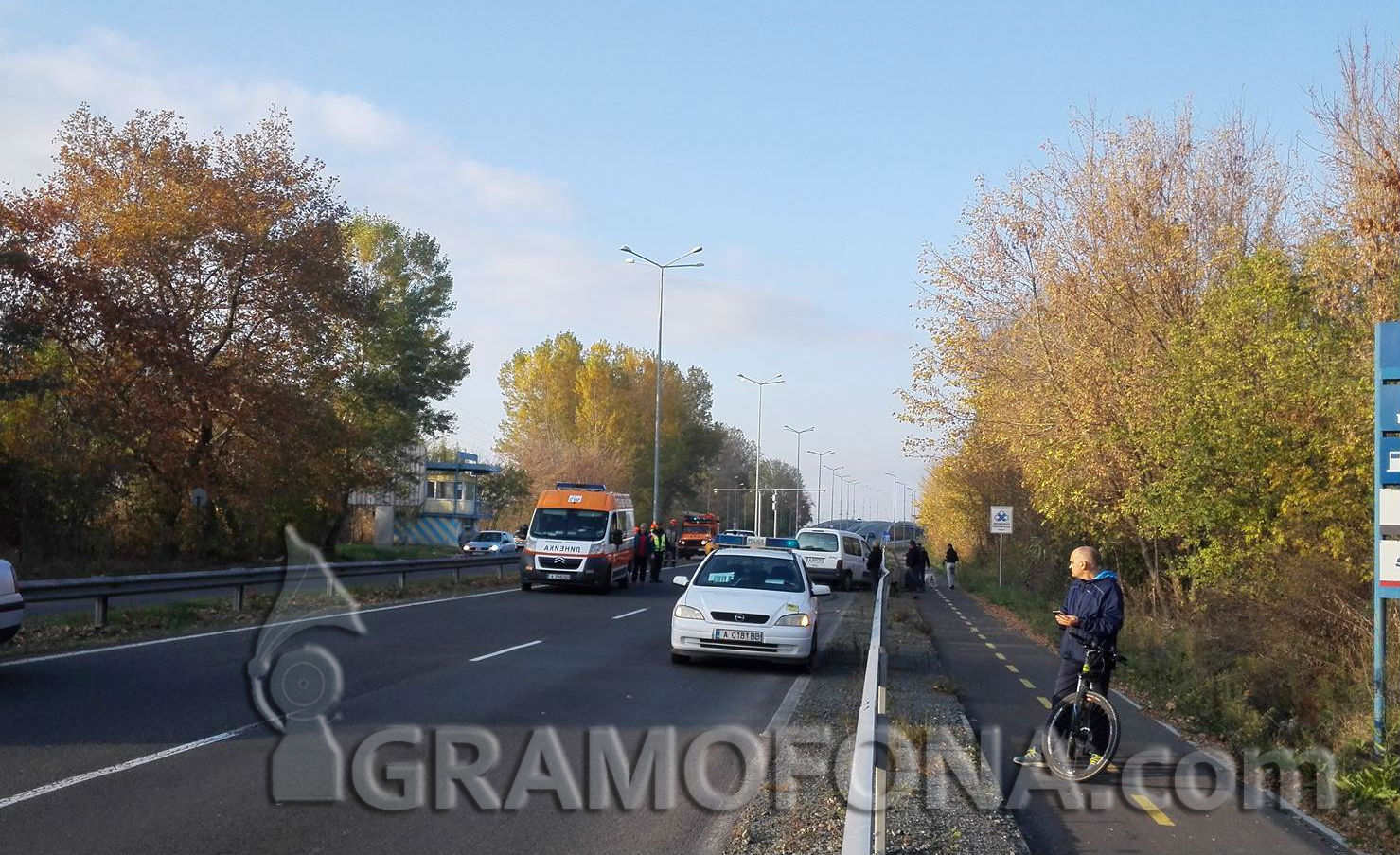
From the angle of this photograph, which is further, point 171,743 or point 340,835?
point 171,743

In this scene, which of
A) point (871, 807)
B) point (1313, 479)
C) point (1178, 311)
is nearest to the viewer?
point (871, 807)

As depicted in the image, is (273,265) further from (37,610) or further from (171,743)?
(171,743)

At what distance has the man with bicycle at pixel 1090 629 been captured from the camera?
9.40 metres

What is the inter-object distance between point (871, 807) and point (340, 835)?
10.9 ft

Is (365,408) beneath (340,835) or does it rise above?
above

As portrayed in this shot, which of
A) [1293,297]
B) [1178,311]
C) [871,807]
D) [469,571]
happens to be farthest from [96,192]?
[871,807]

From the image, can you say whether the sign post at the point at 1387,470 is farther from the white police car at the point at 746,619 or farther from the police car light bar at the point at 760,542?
the police car light bar at the point at 760,542

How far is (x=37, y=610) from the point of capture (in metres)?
19.7

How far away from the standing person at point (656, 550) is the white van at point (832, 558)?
4047 millimetres

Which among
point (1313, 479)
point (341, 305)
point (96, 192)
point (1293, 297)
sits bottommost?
point (1313, 479)

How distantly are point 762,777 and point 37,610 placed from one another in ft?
50.7

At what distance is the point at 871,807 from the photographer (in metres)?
5.05

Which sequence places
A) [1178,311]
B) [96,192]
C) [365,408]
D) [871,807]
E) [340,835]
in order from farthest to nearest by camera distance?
1. [365,408]
2. [96,192]
3. [1178,311]
4. [340,835]
5. [871,807]

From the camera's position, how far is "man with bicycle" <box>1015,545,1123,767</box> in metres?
9.40
